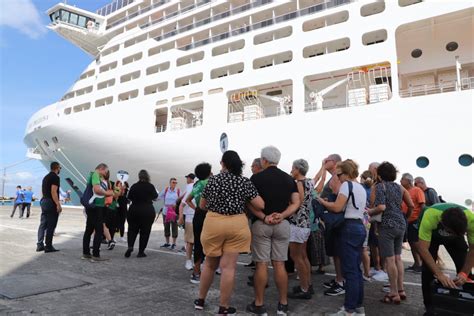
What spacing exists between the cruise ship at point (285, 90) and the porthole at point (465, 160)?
1.5 inches

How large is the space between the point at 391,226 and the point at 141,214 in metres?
4.05

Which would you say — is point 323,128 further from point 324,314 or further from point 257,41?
point 324,314

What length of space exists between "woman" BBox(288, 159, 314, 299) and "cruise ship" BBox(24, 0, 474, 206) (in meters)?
1.76

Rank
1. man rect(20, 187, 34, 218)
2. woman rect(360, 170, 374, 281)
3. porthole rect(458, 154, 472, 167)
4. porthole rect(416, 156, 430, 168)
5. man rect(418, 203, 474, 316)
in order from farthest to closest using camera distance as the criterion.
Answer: man rect(20, 187, 34, 218), porthole rect(416, 156, 430, 168), porthole rect(458, 154, 472, 167), woman rect(360, 170, 374, 281), man rect(418, 203, 474, 316)

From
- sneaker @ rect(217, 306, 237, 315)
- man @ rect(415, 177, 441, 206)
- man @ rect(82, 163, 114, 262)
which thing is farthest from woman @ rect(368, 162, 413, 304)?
man @ rect(82, 163, 114, 262)

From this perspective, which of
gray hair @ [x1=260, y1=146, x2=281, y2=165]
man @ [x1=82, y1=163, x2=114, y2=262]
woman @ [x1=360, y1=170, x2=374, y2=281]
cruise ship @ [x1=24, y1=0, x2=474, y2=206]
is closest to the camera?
gray hair @ [x1=260, y1=146, x2=281, y2=165]

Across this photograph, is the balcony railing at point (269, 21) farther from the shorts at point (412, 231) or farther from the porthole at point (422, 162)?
the shorts at point (412, 231)

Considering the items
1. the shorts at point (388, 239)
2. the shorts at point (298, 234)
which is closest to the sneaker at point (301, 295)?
the shorts at point (298, 234)

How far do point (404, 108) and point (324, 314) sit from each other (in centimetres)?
832

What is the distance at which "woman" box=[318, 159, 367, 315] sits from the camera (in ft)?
9.91

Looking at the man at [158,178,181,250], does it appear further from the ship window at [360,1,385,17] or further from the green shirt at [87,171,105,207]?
the ship window at [360,1,385,17]

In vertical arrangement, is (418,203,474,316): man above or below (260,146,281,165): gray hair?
below

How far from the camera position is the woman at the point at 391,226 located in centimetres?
346

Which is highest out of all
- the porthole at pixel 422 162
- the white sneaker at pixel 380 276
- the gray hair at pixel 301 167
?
the porthole at pixel 422 162
